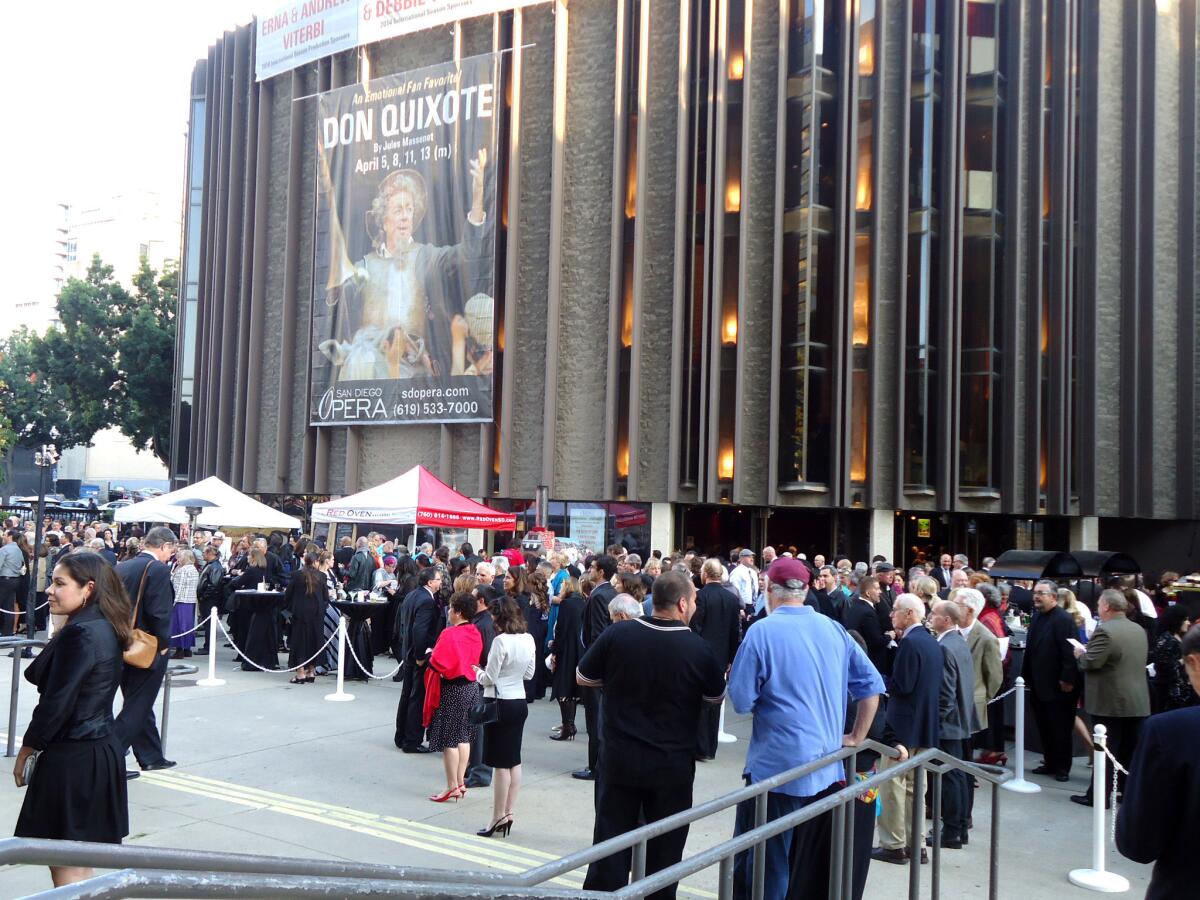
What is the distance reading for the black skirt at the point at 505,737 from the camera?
8117mm

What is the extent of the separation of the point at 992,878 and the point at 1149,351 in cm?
2809

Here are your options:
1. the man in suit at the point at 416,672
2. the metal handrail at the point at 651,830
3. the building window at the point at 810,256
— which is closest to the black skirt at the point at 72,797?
the metal handrail at the point at 651,830

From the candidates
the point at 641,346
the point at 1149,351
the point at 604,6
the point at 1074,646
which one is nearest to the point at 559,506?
the point at 641,346

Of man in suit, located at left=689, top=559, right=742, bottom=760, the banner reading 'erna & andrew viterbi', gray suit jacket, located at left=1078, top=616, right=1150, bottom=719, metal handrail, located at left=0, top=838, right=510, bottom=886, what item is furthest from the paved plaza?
the banner reading 'erna & andrew viterbi'

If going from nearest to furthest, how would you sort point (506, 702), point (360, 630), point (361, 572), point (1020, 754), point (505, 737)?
point (505, 737)
point (506, 702)
point (1020, 754)
point (360, 630)
point (361, 572)

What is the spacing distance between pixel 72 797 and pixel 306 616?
9.84 metres

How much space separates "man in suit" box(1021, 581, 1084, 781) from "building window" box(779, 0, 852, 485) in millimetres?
17973

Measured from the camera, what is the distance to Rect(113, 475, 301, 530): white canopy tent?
19.3 meters

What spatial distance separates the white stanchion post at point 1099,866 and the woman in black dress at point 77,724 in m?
6.27

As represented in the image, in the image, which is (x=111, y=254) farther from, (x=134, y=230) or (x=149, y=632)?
(x=149, y=632)

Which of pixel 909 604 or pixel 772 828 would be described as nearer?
pixel 772 828

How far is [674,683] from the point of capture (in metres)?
5.99

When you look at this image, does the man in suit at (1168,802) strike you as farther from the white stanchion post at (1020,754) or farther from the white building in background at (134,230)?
the white building in background at (134,230)

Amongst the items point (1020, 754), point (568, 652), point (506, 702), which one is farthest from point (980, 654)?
point (568, 652)
